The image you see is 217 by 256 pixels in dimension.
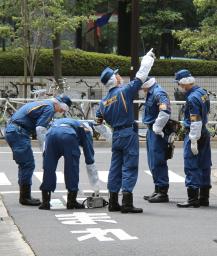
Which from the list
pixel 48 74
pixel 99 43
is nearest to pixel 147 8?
pixel 48 74

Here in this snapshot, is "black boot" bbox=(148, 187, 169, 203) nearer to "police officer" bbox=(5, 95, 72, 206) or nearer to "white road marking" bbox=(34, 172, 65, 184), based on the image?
"police officer" bbox=(5, 95, 72, 206)

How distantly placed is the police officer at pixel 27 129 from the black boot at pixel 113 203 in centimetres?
117

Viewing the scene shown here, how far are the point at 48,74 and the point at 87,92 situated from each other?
307cm

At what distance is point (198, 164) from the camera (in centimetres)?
1033

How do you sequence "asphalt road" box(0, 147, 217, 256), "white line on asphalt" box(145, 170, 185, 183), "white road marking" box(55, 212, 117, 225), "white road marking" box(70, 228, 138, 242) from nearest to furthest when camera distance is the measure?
1. "asphalt road" box(0, 147, 217, 256)
2. "white road marking" box(70, 228, 138, 242)
3. "white road marking" box(55, 212, 117, 225)
4. "white line on asphalt" box(145, 170, 185, 183)

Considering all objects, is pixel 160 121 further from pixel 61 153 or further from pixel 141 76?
pixel 61 153

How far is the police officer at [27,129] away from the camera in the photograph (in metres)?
9.95

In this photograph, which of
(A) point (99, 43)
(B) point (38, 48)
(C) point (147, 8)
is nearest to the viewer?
(B) point (38, 48)

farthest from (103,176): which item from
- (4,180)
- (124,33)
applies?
(124,33)

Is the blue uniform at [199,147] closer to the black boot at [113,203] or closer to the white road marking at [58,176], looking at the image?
the black boot at [113,203]

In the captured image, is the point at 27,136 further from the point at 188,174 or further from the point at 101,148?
the point at 101,148

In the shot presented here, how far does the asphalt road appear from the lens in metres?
7.46

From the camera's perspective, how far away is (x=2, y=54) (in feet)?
91.4

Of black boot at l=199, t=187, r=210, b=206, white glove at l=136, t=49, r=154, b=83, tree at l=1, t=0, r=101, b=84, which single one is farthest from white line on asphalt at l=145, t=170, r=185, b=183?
tree at l=1, t=0, r=101, b=84
